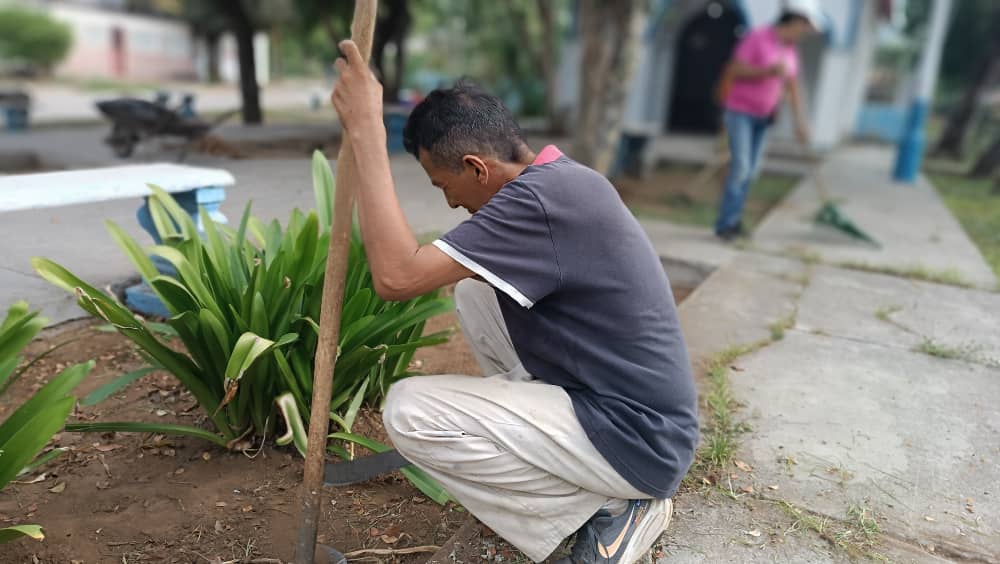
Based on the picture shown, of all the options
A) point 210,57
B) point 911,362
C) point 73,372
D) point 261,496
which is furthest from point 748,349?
point 210,57

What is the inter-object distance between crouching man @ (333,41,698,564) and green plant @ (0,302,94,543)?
0.72m

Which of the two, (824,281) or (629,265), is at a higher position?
(629,265)

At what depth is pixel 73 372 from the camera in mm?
1751

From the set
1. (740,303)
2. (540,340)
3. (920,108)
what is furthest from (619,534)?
(920,108)

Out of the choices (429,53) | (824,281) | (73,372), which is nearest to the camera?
(73,372)

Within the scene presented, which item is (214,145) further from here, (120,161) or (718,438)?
(718,438)

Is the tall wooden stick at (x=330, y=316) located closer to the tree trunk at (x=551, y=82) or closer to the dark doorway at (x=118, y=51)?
the tree trunk at (x=551, y=82)

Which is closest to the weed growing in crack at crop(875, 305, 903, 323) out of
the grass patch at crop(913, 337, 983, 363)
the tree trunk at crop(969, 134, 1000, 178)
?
the grass patch at crop(913, 337, 983, 363)

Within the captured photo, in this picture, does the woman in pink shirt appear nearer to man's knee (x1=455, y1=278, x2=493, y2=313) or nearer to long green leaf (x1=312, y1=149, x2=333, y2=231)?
long green leaf (x1=312, y1=149, x2=333, y2=231)

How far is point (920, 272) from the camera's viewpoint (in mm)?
5207

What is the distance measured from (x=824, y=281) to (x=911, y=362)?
59.0 inches

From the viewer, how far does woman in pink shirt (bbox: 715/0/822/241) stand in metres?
5.74

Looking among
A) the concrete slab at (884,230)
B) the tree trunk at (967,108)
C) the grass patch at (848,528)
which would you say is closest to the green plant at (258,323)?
the grass patch at (848,528)

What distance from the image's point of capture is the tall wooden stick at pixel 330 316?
164 cm
